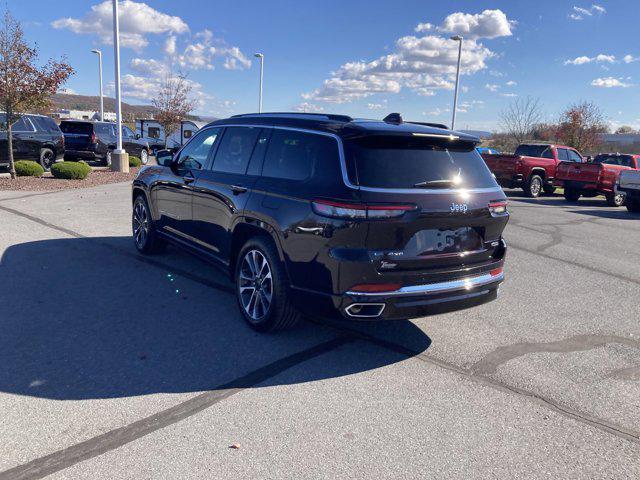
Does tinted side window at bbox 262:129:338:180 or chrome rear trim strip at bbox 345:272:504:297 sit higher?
tinted side window at bbox 262:129:338:180

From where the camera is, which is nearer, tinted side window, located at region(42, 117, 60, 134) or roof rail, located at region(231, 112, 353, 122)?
roof rail, located at region(231, 112, 353, 122)

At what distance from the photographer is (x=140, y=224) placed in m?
7.35

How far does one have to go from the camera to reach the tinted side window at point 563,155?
20.2m

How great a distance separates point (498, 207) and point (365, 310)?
1.49m

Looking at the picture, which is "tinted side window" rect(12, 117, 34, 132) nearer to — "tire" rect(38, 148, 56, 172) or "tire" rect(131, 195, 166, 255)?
"tire" rect(38, 148, 56, 172)

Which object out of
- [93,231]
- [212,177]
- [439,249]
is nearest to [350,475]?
[439,249]

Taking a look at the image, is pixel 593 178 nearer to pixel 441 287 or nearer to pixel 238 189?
pixel 441 287

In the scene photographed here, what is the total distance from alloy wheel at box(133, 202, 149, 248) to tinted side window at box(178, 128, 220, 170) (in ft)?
4.43

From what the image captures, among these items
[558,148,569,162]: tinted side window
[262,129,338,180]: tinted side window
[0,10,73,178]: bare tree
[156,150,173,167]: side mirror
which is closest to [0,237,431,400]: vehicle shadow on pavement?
[156,150,173,167]: side mirror

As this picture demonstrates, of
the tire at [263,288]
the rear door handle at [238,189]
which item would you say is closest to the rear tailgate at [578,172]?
the rear door handle at [238,189]

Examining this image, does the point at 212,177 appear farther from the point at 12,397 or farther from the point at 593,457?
the point at 593,457

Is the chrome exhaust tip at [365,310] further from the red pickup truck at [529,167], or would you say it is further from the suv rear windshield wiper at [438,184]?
the red pickup truck at [529,167]

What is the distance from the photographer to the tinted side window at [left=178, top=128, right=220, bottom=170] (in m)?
5.73

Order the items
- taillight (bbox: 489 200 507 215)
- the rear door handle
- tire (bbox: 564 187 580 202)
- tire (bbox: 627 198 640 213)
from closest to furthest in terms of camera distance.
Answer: taillight (bbox: 489 200 507 215), the rear door handle, tire (bbox: 627 198 640 213), tire (bbox: 564 187 580 202)
